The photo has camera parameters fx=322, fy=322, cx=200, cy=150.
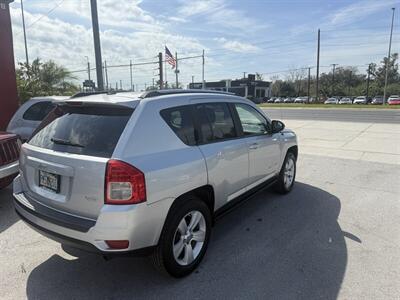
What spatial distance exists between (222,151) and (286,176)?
232 centimetres

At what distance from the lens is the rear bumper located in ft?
15.2

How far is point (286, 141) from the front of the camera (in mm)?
5270

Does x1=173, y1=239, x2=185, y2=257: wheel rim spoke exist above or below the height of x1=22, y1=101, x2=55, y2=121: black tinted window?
below

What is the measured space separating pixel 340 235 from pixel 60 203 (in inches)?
127

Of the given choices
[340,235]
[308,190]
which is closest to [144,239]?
[340,235]

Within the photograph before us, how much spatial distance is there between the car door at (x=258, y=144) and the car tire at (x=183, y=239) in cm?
118

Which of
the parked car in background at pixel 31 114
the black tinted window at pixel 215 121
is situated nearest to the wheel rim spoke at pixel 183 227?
the black tinted window at pixel 215 121

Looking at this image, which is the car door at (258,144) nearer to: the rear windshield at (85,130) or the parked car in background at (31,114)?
the rear windshield at (85,130)

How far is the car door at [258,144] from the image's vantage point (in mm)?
4195

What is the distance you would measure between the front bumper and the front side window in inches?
75.3

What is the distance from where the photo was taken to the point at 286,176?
5457 millimetres

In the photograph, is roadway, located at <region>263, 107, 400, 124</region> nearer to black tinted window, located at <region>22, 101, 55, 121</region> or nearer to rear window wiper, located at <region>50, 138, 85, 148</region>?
black tinted window, located at <region>22, 101, 55, 121</region>

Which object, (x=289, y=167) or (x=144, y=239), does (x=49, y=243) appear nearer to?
(x=144, y=239)

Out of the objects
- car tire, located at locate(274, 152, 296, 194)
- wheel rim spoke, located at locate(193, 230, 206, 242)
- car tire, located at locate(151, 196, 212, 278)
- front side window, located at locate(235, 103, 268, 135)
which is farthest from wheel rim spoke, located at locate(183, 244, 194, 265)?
car tire, located at locate(274, 152, 296, 194)
